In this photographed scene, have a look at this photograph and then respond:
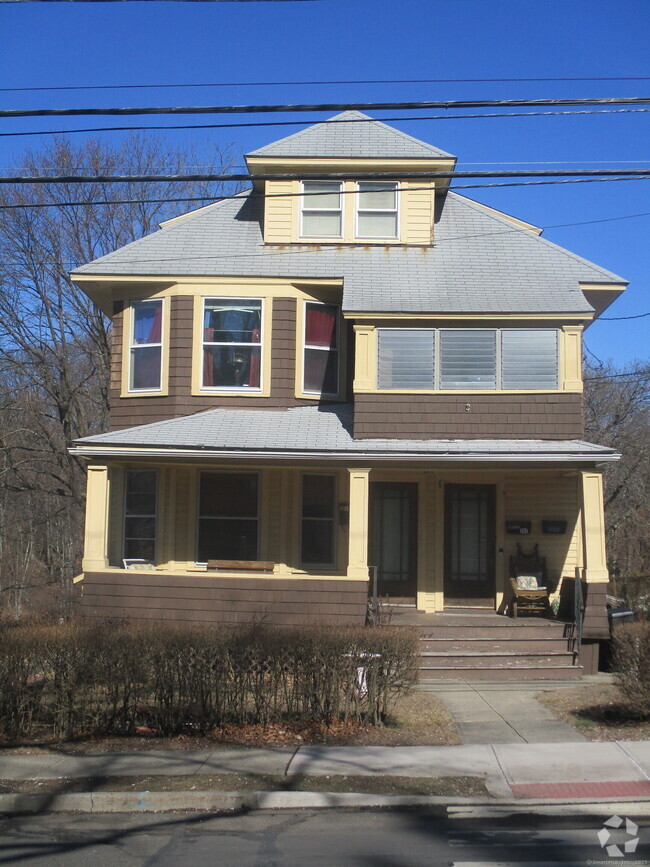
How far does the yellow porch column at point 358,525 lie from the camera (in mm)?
12984

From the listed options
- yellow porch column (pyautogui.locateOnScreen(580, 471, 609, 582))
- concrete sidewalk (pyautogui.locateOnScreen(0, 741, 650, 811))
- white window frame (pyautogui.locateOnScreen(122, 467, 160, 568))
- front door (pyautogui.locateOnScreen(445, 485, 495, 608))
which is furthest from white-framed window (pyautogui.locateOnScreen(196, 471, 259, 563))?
concrete sidewalk (pyautogui.locateOnScreen(0, 741, 650, 811))

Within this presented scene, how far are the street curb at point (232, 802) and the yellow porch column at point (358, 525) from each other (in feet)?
19.6

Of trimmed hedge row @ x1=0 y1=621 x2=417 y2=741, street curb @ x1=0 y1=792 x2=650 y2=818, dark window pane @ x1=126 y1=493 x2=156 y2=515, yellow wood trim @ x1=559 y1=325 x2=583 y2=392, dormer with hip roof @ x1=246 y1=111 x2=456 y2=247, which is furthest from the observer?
dormer with hip roof @ x1=246 y1=111 x2=456 y2=247

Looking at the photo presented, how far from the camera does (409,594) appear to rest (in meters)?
14.8

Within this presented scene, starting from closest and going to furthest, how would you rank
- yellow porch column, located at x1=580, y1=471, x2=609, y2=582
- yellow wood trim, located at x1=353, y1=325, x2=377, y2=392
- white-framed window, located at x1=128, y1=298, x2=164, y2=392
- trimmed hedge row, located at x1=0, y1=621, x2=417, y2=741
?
trimmed hedge row, located at x1=0, y1=621, x2=417, y2=741
yellow porch column, located at x1=580, y1=471, x2=609, y2=582
yellow wood trim, located at x1=353, y1=325, x2=377, y2=392
white-framed window, located at x1=128, y1=298, x2=164, y2=392

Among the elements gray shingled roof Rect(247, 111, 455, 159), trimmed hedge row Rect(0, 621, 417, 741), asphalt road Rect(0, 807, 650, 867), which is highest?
gray shingled roof Rect(247, 111, 455, 159)

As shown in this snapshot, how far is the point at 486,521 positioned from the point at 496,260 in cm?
478

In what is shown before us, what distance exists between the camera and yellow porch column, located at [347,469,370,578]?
42.6 feet

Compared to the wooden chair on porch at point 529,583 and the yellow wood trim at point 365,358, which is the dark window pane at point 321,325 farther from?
the wooden chair on porch at point 529,583

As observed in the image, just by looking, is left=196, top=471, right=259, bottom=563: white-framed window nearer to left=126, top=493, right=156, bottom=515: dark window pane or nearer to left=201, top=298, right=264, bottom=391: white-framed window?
left=126, top=493, right=156, bottom=515: dark window pane

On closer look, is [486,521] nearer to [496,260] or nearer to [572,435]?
[572,435]

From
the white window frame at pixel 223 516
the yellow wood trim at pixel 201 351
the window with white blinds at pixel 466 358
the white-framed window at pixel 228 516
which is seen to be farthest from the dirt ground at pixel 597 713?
the yellow wood trim at pixel 201 351

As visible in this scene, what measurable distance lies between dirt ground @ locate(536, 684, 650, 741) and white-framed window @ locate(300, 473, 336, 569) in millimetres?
4753

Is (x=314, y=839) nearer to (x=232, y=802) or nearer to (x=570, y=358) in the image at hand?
(x=232, y=802)
